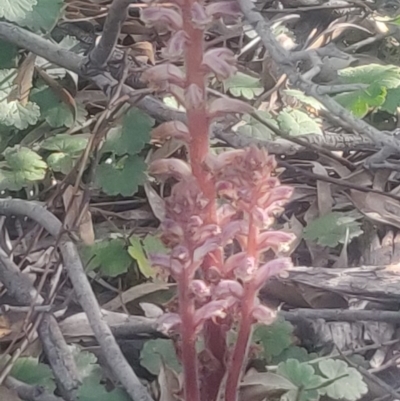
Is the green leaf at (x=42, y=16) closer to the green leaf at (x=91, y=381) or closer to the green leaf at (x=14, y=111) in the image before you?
the green leaf at (x=14, y=111)

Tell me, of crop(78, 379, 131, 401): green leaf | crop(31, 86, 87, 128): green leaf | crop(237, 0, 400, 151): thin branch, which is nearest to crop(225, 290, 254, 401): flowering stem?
crop(237, 0, 400, 151): thin branch

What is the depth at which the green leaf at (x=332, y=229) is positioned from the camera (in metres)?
1.68

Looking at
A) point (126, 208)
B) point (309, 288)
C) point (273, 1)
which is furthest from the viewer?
point (273, 1)

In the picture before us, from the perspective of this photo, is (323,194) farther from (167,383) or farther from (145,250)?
(167,383)

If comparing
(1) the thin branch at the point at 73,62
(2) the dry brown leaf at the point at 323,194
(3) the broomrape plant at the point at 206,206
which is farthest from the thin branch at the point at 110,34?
(2) the dry brown leaf at the point at 323,194

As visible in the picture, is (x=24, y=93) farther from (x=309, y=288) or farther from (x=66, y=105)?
(x=309, y=288)

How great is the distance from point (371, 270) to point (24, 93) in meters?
0.93

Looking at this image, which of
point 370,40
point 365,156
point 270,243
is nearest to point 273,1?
point 370,40

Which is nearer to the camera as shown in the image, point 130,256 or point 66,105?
point 130,256

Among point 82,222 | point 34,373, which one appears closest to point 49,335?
point 34,373

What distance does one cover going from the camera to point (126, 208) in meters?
1.84

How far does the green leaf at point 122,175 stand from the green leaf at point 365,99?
49 centimetres

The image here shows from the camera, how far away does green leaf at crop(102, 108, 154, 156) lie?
1720mm

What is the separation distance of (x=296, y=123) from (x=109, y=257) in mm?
547
